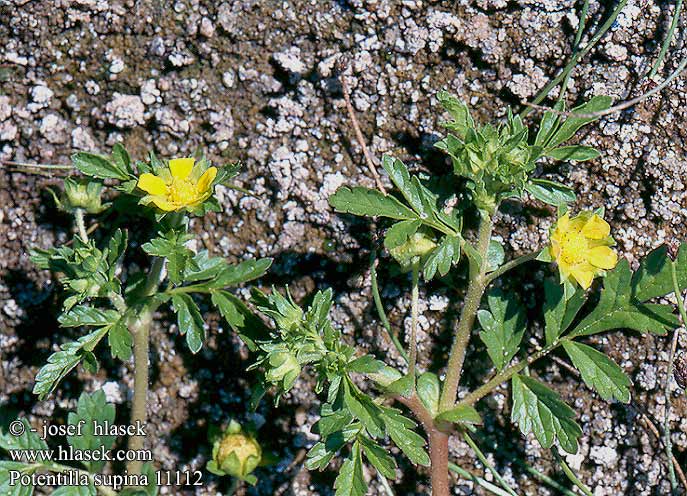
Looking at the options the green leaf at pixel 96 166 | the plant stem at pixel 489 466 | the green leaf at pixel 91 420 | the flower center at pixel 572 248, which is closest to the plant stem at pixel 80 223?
the green leaf at pixel 96 166

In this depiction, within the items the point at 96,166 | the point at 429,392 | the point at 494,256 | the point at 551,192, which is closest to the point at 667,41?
the point at 551,192

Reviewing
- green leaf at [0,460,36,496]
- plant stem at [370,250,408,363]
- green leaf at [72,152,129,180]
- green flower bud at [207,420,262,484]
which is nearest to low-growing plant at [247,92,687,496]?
plant stem at [370,250,408,363]

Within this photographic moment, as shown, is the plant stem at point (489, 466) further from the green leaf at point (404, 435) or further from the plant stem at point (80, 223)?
the plant stem at point (80, 223)

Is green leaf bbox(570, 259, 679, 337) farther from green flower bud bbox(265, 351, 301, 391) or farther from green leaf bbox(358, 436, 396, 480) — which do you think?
green flower bud bbox(265, 351, 301, 391)

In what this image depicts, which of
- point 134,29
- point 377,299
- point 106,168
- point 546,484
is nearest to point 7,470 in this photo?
point 106,168

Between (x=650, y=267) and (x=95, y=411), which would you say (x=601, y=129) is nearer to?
(x=650, y=267)
